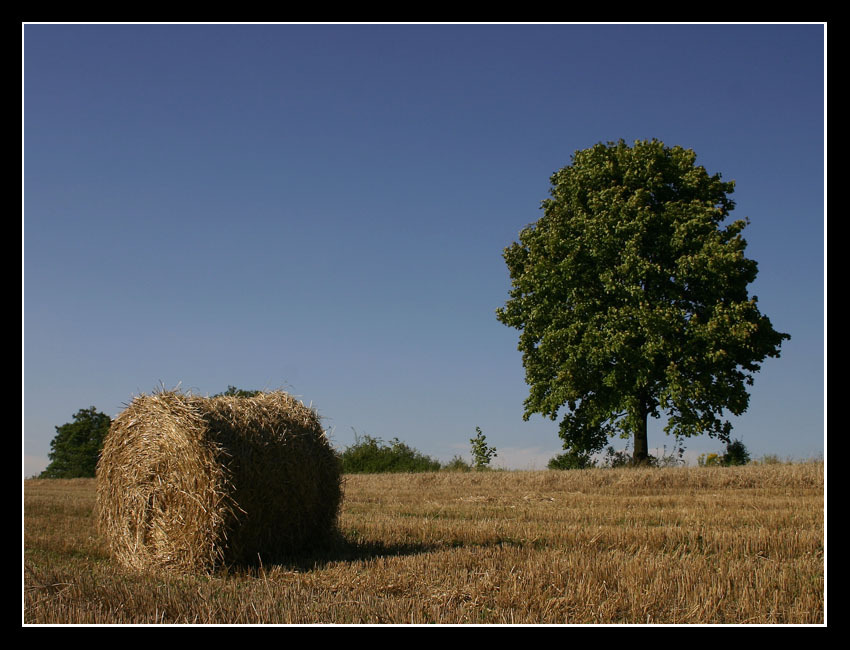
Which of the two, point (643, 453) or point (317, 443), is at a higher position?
point (317, 443)

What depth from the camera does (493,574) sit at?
7191 millimetres

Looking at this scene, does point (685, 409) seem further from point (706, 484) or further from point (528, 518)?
point (528, 518)

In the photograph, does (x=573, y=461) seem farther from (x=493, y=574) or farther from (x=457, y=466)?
(x=493, y=574)

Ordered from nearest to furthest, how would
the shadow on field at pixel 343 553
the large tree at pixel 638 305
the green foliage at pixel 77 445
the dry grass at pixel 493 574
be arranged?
the dry grass at pixel 493 574 < the shadow on field at pixel 343 553 < the large tree at pixel 638 305 < the green foliage at pixel 77 445

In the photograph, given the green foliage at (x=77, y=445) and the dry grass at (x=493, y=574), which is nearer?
the dry grass at (x=493, y=574)

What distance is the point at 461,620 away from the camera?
5.67 meters

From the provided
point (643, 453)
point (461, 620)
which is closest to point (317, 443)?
point (461, 620)

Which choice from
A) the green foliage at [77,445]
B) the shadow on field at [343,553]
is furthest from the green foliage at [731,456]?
the green foliage at [77,445]

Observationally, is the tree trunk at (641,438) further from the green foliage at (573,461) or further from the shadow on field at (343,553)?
the shadow on field at (343,553)

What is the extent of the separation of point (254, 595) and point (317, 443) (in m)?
3.17

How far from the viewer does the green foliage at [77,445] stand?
41406mm

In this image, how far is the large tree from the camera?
24.4 metres

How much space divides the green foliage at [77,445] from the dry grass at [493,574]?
97.2 feet

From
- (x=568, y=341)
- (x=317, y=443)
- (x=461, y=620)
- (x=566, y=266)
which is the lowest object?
(x=461, y=620)
